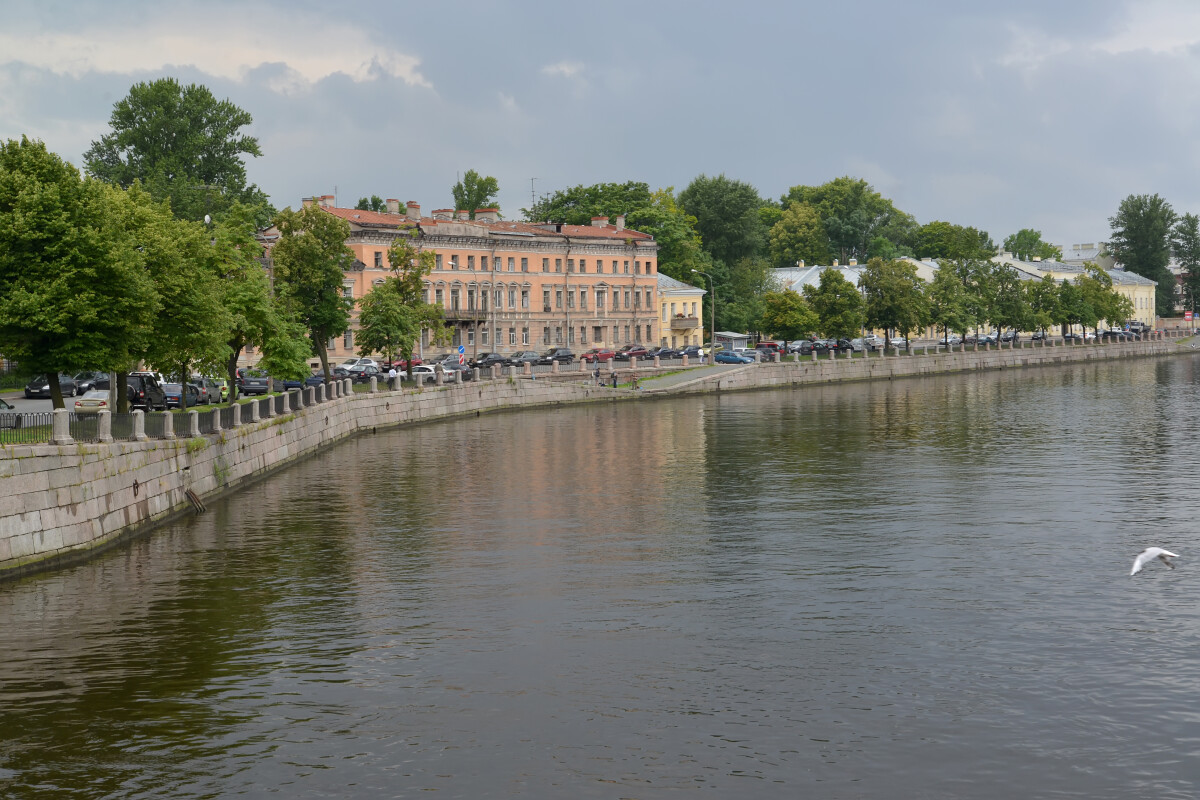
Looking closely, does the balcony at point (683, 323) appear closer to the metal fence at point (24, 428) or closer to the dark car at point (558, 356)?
the dark car at point (558, 356)

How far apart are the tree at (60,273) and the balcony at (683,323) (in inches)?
3760

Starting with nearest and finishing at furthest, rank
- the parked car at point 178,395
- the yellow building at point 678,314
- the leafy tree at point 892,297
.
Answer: the parked car at point 178,395 → the leafy tree at point 892,297 → the yellow building at point 678,314

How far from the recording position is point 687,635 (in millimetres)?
24891

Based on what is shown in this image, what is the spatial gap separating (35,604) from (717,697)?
14796 mm

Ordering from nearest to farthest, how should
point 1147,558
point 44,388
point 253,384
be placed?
point 1147,558, point 44,388, point 253,384

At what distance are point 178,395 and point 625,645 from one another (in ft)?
150

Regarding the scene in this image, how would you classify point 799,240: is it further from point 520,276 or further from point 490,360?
point 490,360

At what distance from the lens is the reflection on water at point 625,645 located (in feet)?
59.7

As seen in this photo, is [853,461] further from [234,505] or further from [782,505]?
[234,505]

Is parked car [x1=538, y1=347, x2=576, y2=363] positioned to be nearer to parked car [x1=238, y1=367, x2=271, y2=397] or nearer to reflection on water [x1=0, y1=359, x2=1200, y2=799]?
parked car [x1=238, y1=367, x2=271, y2=397]

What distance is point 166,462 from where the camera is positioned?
121 feet

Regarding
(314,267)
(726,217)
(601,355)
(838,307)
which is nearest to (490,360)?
(601,355)

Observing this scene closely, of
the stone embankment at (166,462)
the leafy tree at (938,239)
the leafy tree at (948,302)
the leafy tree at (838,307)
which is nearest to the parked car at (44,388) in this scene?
the stone embankment at (166,462)

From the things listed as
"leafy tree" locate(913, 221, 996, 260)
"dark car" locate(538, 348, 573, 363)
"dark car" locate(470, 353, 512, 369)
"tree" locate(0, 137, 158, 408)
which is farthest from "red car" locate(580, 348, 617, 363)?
"tree" locate(0, 137, 158, 408)
